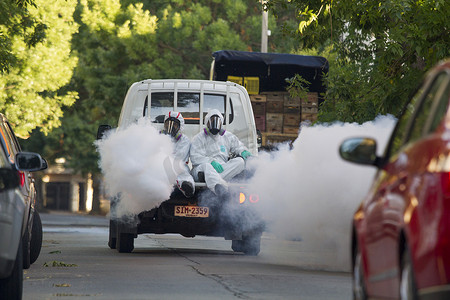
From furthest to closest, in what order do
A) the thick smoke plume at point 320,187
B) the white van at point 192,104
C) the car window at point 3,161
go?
the white van at point 192,104 → the thick smoke plume at point 320,187 → the car window at point 3,161

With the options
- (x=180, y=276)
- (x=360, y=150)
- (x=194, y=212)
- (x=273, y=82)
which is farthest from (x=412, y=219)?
(x=273, y=82)

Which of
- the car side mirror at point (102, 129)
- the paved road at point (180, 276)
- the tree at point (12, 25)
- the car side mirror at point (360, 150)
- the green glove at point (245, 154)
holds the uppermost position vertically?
the tree at point (12, 25)

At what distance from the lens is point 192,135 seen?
1603 cm

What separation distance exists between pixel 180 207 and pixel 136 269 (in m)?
2.15

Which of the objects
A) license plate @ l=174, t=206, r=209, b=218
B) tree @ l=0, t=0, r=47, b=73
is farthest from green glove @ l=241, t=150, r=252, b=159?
tree @ l=0, t=0, r=47, b=73

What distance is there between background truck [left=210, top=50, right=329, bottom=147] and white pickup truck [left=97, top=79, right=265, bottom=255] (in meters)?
7.19

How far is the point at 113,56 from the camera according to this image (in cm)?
4241

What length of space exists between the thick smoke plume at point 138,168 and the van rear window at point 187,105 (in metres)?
1.56

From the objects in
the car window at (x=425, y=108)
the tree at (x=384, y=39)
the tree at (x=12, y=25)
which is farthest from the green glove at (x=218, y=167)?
the car window at (x=425, y=108)

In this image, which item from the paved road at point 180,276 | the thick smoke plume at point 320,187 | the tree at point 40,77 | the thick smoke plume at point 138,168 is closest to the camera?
the paved road at point 180,276

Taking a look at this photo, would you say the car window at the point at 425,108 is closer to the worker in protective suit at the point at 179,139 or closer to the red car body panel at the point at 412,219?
the red car body panel at the point at 412,219

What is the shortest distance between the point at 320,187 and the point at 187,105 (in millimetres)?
4893

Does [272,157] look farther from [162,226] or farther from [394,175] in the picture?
[394,175]

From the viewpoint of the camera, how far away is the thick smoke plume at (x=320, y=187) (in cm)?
1150
